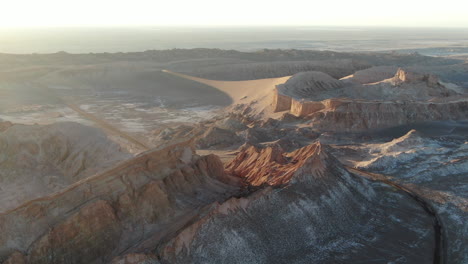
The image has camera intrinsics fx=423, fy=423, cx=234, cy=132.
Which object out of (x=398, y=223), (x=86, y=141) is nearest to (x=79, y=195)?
(x=86, y=141)

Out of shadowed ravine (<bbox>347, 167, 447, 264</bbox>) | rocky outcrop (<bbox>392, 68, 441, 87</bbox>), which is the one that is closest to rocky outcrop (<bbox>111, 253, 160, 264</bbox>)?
shadowed ravine (<bbox>347, 167, 447, 264</bbox>)

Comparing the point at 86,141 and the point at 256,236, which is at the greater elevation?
the point at 86,141

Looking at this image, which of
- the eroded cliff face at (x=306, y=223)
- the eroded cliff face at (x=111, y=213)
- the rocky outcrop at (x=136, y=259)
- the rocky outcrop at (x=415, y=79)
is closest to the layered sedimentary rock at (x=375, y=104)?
the rocky outcrop at (x=415, y=79)

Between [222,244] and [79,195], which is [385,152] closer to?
[222,244]

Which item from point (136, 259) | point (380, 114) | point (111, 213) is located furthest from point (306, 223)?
point (380, 114)

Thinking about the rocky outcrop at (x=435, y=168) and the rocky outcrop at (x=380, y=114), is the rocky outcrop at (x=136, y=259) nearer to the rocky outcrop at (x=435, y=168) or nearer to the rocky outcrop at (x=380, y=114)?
the rocky outcrop at (x=435, y=168)

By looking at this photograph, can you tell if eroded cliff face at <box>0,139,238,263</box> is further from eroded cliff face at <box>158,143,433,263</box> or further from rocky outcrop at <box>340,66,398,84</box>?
rocky outcrop at <box>340,66,398,84</box>
